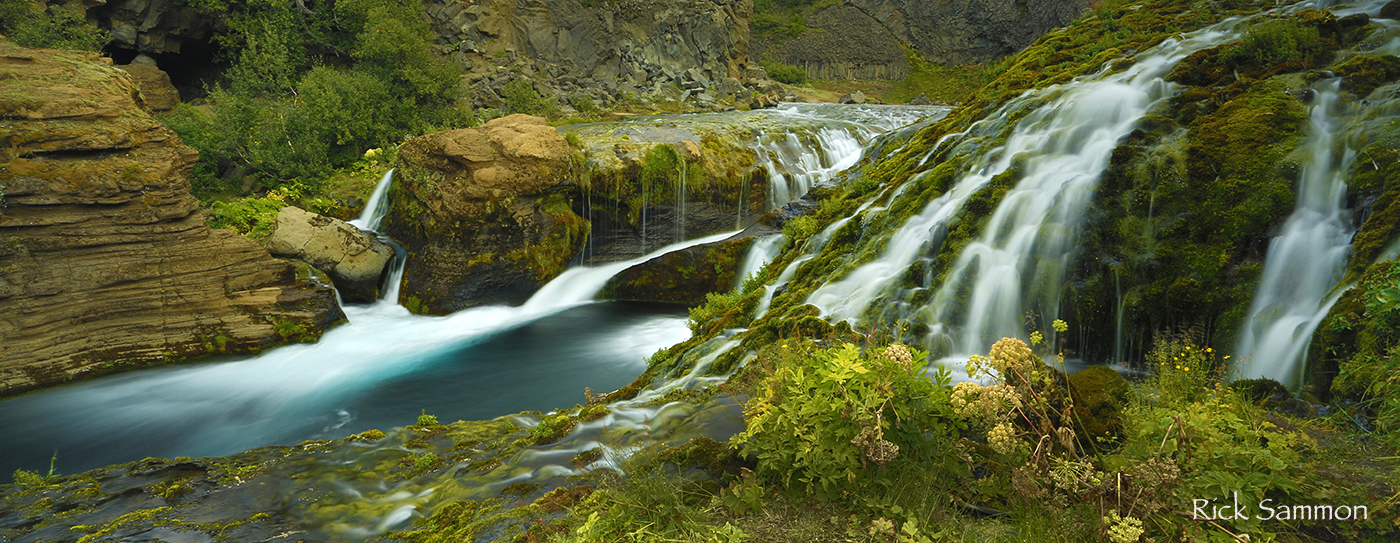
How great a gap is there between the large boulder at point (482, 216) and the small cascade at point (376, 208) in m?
0.80

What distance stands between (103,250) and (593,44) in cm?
2142

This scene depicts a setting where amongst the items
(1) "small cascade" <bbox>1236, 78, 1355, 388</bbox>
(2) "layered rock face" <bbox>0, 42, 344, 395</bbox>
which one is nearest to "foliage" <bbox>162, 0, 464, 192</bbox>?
(2) "layered rock face" <bbox>0, 42, 344, 395</bbox>

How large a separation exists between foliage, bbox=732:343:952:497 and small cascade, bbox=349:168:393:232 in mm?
13484

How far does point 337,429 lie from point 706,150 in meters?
10.1

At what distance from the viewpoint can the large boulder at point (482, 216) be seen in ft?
41.5

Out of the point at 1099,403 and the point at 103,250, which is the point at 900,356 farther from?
the point at 103,250

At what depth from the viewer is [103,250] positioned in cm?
941

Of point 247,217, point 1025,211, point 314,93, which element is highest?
point 314,93

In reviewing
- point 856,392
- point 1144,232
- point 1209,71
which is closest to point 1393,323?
point 1144,232

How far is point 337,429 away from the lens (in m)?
7.85

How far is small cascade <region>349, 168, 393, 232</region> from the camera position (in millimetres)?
13844

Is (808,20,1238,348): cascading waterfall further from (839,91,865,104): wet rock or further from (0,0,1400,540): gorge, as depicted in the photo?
(839,91,865,104): wet rock

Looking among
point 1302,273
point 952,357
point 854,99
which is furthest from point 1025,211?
point 854,99

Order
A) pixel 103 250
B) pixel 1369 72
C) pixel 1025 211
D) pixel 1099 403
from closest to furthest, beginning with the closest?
pixel 1099 403 → pixel 1369 72 → pixel 1025 211 → pixel 103 250
